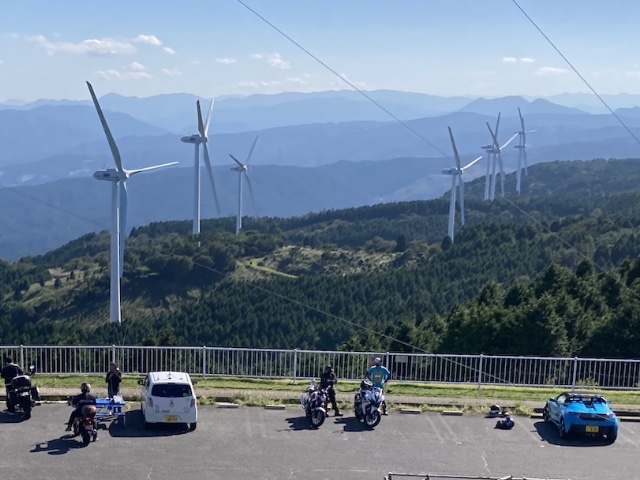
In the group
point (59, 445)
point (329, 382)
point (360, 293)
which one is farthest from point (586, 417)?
point (360, 293)

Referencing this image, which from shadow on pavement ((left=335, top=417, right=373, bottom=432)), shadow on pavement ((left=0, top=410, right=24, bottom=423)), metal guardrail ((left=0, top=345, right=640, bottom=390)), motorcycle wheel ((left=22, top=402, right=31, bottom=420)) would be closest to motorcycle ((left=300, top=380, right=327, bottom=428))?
shadow on pavement ((left=335, top=417, right=373, bottom=432))

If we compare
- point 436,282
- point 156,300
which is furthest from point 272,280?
point 436,282

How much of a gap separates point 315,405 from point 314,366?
5565 mm

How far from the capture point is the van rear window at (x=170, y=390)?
20.8 m

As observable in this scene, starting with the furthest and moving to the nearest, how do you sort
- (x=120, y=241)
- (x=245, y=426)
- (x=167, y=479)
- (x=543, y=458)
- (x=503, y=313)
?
(x=120, y=241), (x=503, y=313), (x=245, y=426), (x=543, y=458), (x=167, y=479)

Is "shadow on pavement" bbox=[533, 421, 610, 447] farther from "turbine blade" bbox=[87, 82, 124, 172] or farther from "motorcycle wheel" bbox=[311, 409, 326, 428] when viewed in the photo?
"turbine blade" bbox=[87, 82, 124, 172]

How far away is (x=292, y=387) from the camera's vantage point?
83.6 feet

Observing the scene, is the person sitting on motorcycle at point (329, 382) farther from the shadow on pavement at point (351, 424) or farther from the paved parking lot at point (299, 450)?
the paved parking lot at point (299, 450)

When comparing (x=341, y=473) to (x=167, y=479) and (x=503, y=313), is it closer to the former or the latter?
(x=167, y=479)

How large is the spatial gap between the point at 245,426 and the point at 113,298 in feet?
196

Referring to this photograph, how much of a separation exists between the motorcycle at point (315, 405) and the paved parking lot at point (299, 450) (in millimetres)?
263

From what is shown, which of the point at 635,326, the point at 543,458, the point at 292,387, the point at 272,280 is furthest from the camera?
the point at 272,280

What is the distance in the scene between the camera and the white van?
68.0ft

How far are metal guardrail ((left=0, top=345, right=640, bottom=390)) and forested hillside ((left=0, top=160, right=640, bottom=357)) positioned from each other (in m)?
7.97
